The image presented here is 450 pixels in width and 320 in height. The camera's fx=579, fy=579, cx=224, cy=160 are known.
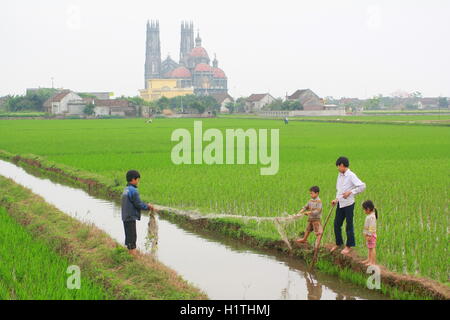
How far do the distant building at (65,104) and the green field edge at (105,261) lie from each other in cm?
6662

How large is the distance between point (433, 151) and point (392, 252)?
49.4 ft

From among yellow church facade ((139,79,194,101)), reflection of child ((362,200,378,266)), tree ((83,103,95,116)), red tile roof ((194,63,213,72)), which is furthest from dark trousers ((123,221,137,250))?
red tile roof ((194,63,213,72))

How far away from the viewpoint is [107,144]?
25.5 m

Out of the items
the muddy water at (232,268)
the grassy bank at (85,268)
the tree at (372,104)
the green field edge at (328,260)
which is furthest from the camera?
the tree at (372,104)

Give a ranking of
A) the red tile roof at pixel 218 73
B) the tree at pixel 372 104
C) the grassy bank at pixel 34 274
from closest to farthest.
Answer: the grassy bank at pixel 34 274, the red tile roof at pixel 218 73, the tree at pixel 372 104

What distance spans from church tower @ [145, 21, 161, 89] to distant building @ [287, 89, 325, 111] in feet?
149

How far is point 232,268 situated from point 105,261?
1.54 meters

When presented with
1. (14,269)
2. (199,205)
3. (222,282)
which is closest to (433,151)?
(199,205)

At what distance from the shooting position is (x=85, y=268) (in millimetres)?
6523

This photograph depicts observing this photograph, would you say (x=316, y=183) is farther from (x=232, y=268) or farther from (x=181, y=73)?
(x=181, y=73)

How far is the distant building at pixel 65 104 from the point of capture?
7375 centimetres

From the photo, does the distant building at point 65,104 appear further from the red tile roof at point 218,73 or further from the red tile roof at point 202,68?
the red tile roof at point 218,73

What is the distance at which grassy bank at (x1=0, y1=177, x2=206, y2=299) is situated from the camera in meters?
5.59

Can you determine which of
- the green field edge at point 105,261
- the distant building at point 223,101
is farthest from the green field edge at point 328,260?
the distant building at point 223,101
